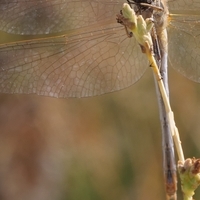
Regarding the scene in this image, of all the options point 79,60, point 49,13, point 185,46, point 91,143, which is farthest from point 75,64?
point 91,143

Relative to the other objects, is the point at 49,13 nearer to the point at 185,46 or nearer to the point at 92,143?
the point at 185,46

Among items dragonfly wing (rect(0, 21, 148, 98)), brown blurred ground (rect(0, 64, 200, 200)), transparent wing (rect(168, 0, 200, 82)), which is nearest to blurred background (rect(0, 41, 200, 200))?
brown blurred ground (rect(0, 64, 200, 200))

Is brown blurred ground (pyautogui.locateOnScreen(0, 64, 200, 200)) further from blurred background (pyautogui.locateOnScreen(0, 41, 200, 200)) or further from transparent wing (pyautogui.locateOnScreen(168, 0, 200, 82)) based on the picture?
transparent wing (pyautogui.locateOnScreen(168, 0, 200, 82))

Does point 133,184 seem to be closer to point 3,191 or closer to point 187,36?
point 3,191

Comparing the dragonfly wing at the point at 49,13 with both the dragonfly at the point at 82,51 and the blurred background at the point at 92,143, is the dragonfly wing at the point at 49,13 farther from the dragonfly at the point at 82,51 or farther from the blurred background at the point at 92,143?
the blurred background at the point at 92,143

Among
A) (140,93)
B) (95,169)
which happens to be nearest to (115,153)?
(95,169)

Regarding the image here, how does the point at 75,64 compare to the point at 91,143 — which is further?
the point at 91,143
